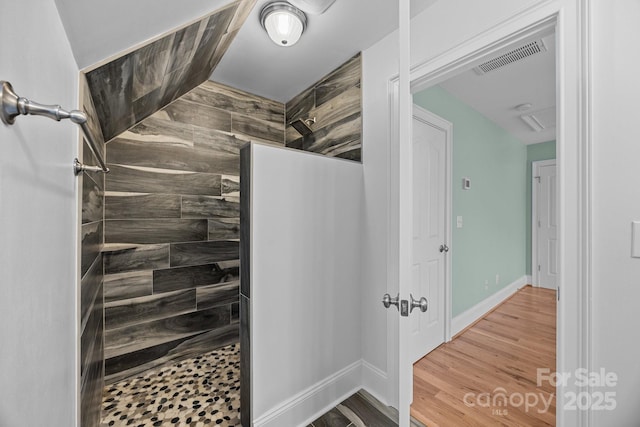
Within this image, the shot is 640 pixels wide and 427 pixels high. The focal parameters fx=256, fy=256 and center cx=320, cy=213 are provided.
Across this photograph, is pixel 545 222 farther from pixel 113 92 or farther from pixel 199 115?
pixel 113 92

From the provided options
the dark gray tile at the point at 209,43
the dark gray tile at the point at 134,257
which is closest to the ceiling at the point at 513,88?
the dark gray tile at the point at 209,43

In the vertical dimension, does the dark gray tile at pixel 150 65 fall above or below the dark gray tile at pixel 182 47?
below

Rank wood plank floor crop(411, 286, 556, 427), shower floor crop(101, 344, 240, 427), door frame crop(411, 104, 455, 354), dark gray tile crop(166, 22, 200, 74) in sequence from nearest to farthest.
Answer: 1. dark gray tile crop(166, 22, 200, 74)
2. shower floor crop(101, 344, 240, 427)
3. wood plank floor crop(411, 286, 556, 427)
4. door frame crop(411, 104, 455, 354)

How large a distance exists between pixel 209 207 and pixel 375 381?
1.89m

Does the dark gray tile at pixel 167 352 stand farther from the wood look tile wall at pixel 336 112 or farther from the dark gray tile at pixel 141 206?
the wood look tile wall at pixel 336 112

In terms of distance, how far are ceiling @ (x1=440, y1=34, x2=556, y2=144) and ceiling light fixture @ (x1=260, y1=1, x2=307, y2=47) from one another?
1572 mm

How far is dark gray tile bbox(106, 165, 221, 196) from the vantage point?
1.84m

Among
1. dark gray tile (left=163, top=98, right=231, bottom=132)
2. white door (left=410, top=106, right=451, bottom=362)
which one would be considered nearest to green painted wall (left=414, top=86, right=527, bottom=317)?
white door (left=410, top=106, right=451, bottom=362)

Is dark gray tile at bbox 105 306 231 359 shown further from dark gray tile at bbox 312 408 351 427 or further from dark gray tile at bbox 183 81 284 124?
dark gray tile at bbox 183 81 284 124

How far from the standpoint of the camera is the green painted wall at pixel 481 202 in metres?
2.64

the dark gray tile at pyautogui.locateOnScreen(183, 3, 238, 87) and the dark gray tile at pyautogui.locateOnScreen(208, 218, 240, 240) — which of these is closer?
the dark gray tile at pyautogui.locateOnScreen(183, 3, 238, 87)

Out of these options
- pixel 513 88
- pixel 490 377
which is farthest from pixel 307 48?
pixel 490 377

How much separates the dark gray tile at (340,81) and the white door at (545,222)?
4.11m

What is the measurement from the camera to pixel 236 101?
2.38 metres
